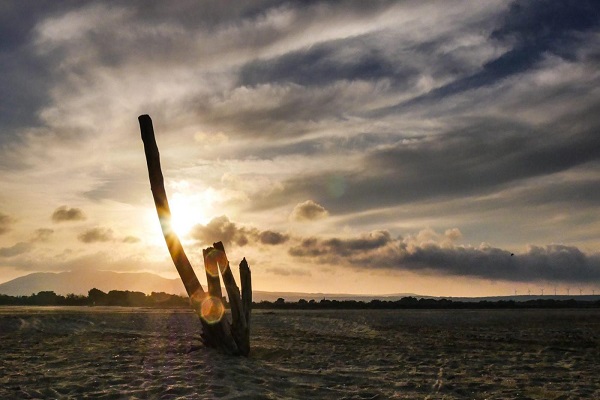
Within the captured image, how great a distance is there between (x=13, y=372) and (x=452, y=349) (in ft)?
37.4

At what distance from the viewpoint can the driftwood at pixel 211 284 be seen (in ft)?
41.1

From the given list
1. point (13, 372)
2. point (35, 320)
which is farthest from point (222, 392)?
point (35, 320)

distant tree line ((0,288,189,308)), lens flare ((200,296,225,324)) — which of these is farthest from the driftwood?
distant tree line ((0,288,189,308))

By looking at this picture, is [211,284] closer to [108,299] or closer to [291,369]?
[291,369]

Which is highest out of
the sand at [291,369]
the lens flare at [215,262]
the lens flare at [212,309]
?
the lens flare at [215,262]

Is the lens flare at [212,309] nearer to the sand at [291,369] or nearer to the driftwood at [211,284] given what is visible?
the driftwood at [211,284]

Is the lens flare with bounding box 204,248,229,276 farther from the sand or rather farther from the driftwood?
the sand

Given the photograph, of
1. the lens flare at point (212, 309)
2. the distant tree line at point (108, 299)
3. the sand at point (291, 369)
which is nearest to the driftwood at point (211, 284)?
the lens flare at point (212, 309)

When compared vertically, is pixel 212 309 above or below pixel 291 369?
above

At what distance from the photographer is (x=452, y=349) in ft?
49.3

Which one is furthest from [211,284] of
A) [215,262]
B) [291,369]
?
[291,369]

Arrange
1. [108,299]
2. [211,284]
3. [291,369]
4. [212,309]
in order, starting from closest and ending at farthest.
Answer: [291,369]
[212,309]
[211,284]
[108,299]

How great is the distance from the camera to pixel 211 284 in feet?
42.9

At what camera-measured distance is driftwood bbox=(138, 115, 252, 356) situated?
1252cm
